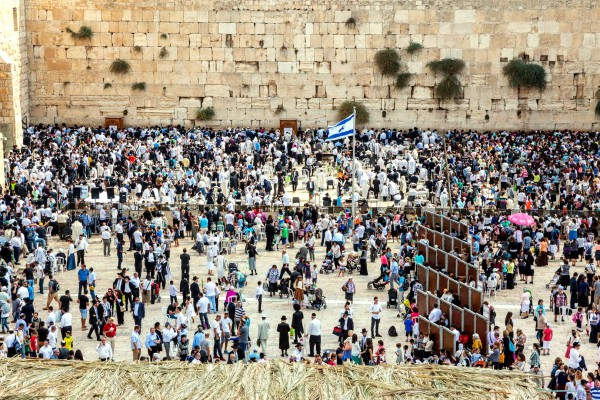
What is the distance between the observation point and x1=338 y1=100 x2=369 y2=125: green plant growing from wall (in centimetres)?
4891

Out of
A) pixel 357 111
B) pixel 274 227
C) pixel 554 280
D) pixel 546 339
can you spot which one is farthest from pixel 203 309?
pixel 357 111

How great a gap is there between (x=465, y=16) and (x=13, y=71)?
1706 cm

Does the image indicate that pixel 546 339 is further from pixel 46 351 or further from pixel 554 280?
pixel 46 351

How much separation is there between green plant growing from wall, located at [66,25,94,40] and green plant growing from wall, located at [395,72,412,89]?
12066mm

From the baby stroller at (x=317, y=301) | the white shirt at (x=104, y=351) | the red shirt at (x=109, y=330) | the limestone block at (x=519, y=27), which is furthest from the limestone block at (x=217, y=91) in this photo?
the white shirt at (x=104, y=351)

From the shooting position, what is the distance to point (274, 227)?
113ft

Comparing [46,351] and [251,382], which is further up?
[251,382]

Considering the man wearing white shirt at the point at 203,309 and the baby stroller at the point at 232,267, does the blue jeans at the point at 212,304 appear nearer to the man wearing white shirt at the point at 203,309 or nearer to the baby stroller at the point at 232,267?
the man wearing white shirt at the point at 203,309

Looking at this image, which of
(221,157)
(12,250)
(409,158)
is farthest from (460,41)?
(12,250)

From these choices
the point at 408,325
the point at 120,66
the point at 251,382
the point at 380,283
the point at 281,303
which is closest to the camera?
the point at 251,382

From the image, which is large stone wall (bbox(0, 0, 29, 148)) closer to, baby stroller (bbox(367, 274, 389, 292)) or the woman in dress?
baby stroller (bbox(367, 274, 389, 292))

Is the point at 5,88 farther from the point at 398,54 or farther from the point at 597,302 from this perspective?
the point at 597,302

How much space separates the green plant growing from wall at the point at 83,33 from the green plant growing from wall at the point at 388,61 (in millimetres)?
11201

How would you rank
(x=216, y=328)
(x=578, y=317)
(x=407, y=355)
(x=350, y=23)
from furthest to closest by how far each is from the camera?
(x=350, y=23)
(x=578, y=317)
(x=216, y=328)
(x=407, y=355)
